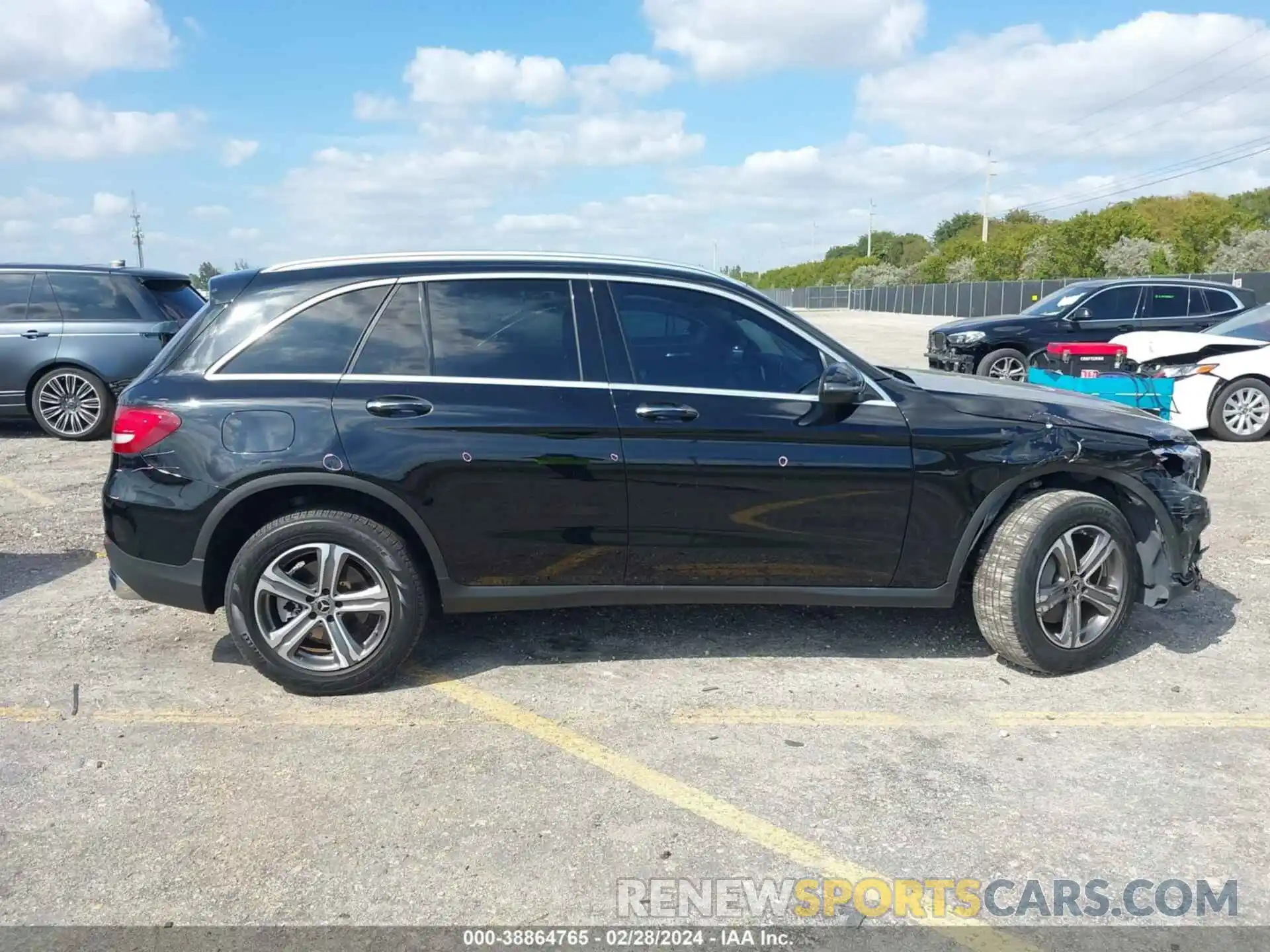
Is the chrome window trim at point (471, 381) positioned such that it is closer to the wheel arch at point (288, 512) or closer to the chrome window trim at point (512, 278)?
the chrome window trim at point (512, 278)

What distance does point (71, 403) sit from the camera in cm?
1053

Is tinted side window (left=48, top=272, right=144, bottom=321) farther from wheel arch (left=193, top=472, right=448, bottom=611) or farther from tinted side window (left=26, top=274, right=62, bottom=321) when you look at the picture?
wheel arch (left=193, top=472, right=448, bottom=611)

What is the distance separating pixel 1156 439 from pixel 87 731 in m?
4.73

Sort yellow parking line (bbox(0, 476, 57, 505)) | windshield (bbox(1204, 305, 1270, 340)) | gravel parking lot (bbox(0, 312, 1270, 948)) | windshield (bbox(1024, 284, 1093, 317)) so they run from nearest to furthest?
gravel parking lot (bbox(0, 312, 1270, 948)) → yellow parking line (bbox(0, 476, 57, 505)) → windshield (bbox(1204, 305, 1270, 340)) → windshield (bbox(1024, 284, 1093, 317))

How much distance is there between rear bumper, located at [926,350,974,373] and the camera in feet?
44.4

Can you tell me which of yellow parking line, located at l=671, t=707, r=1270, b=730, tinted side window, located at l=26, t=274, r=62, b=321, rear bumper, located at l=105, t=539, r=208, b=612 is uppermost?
tinted side window, located at l=26, t=274, r=62, b=321

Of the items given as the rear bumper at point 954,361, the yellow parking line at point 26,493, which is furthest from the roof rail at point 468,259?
the rear bumper at point 954,361

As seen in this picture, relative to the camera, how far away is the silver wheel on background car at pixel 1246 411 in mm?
10031

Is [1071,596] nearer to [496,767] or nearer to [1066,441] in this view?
[1066,441]

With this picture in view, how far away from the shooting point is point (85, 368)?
10.4m

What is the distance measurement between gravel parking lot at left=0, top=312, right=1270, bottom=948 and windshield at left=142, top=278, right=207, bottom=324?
6.11 m

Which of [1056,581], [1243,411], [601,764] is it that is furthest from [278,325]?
[1243,411]

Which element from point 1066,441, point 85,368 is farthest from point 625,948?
point 85,368

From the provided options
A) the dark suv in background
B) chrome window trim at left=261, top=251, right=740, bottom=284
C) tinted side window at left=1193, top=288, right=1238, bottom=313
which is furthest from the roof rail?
tinted side window at left=1193, top=288, right=1238, bottom=313
